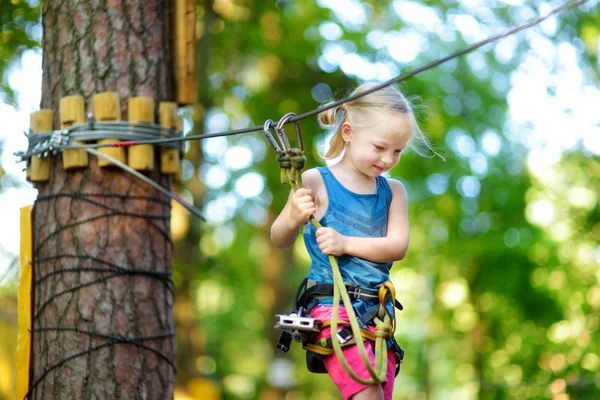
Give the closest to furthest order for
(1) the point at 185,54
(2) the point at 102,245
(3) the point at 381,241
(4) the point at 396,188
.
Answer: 1. (3) the point at 381,241
2. (4) the point at 396,188
3. (2) the point at 102,245
4. (1) the point at 185,54

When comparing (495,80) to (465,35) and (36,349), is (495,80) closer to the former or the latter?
(465,35)

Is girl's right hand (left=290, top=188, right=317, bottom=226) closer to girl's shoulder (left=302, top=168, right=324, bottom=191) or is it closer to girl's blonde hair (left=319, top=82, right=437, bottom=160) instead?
girl's shoulder (left=302, top=168, right=324, bottom=191)

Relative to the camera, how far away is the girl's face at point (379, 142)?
8.46ft

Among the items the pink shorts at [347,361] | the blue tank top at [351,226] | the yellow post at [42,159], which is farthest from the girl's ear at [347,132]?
the yellow post at [42,159]

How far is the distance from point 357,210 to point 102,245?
1.31 meters

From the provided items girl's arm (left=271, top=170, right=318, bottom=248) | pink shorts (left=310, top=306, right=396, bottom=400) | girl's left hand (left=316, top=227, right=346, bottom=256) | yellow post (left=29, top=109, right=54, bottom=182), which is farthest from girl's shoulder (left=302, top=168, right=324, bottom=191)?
yellow post (left=29, top=109, right=54, bottom=182)

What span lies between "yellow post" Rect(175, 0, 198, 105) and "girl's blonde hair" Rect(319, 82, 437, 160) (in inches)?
48.2

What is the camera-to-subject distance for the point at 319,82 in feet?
32.7

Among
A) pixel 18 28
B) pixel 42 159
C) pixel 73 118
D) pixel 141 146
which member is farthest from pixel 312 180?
pixel 18 28

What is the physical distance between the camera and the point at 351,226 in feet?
8.68

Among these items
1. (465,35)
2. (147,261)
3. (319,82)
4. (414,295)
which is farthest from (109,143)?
(414,295)

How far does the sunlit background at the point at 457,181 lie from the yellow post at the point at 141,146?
168 inches

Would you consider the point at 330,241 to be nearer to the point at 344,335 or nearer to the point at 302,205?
the point at 302,205

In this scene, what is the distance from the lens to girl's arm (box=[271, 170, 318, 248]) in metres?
2.50
